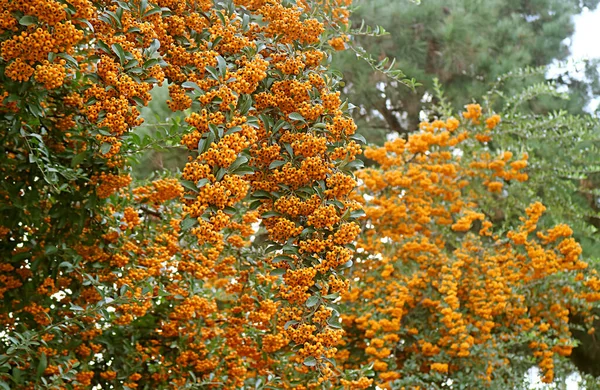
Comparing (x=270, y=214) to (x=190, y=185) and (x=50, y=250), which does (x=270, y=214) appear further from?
(x=50, y=250)

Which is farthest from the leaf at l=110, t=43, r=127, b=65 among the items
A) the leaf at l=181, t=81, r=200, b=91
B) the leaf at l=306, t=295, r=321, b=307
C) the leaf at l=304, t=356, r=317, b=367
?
the leaf at l=304, t=356, r=317, b=367

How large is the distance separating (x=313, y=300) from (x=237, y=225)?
61.6 inches

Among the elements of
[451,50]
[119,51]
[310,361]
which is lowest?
[310,361]

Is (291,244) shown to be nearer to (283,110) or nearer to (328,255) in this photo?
(328,255)

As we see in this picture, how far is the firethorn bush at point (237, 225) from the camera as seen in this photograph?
5.93ft

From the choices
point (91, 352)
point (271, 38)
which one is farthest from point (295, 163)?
point (91, 352)

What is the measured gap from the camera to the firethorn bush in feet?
5.93

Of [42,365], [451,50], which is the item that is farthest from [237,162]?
[451,50]

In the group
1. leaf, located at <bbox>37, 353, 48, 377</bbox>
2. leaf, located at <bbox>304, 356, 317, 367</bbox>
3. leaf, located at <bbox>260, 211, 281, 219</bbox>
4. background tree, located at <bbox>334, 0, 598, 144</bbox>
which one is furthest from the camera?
background tree, located at <bbox>334, 0, 598, 144</bbox>

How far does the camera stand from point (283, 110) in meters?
1.99

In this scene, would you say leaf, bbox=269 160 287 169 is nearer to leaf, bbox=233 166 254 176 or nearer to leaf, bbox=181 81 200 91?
leaf, bbox=233 166 254 176

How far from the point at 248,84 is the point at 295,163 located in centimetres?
25

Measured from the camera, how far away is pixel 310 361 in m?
1.77

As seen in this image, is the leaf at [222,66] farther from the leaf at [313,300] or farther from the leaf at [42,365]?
the leaf at [42,365]
